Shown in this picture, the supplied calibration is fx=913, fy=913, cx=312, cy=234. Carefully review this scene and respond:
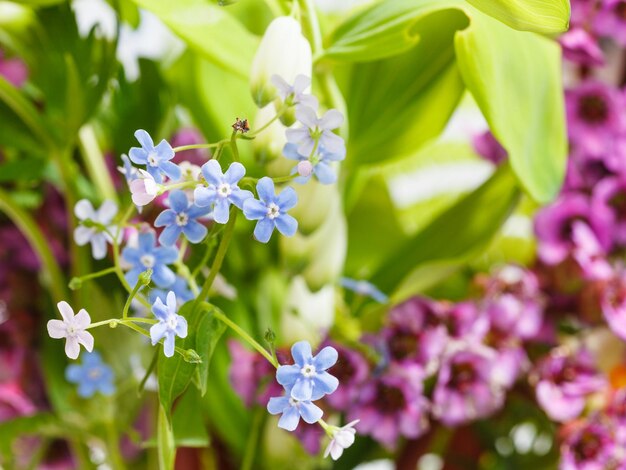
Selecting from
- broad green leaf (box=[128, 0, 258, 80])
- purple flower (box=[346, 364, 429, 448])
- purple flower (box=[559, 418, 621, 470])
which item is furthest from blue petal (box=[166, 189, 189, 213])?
purple flower (box=[559, 418, 621, 470])

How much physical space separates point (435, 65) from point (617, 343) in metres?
0.32

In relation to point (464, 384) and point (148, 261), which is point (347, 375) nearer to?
point (464, 384)

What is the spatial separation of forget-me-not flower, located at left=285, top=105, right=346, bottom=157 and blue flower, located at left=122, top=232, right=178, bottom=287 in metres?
0.07

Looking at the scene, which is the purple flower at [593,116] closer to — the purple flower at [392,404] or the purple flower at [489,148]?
the purple flower at [489,148]

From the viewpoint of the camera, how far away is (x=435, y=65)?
1.59ft

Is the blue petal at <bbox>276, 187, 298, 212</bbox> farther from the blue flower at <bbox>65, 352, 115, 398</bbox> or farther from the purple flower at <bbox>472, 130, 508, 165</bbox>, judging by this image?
the purple flower at <bbox>472, 130, 508, 165</bbox>

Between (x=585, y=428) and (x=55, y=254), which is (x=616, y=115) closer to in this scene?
(x=585, y=428)

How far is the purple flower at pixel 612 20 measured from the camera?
58 cm

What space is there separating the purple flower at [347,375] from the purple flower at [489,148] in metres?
0.20

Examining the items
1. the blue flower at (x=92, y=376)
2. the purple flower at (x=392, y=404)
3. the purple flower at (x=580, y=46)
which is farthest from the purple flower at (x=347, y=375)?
the purple flower at (x=580, y=46)

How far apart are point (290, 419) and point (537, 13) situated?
0.18m

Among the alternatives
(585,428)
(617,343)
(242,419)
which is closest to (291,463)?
(242,419)

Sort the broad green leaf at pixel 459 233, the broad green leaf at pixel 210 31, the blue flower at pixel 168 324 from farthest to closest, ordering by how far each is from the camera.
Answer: the broad green leaf at pixel 459 233 < the broad green leaf at pixel 210 31 < the blue flower at pixel 168 324

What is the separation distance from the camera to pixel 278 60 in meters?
0.36
